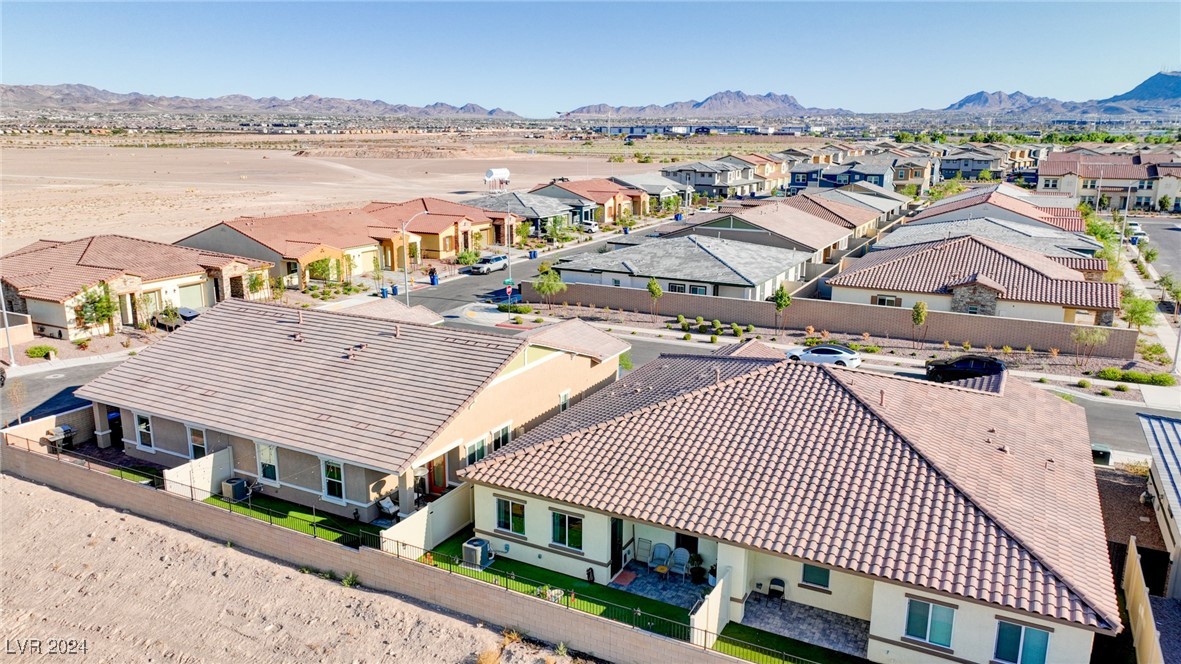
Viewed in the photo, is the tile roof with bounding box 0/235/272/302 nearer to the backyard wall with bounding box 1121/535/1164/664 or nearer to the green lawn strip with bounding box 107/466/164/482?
the green lawn strip with bounding box 107/466/164/482

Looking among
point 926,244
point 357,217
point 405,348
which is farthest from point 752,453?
point 357,217

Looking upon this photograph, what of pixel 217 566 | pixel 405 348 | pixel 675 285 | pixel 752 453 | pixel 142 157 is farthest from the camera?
pixel 142 157

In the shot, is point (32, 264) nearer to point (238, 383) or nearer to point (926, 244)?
point (238, 383)

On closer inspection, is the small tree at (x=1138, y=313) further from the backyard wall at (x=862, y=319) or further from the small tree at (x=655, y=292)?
the small tree at (x=655, y=292)

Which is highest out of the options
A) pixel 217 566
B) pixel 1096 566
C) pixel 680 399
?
pixel 680 399

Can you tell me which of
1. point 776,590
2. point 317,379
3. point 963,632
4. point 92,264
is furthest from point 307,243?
point 963,632

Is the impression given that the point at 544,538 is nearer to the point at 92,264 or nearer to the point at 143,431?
the point at 143,431
